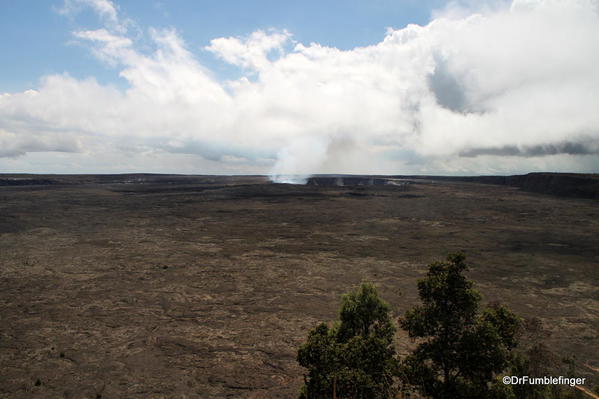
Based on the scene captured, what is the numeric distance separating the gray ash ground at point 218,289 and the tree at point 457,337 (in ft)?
21.1

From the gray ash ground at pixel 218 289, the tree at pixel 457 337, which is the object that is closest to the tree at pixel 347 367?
the tree at pixel 457 337

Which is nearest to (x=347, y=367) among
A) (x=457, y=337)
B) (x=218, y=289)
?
(x=457, y=337)

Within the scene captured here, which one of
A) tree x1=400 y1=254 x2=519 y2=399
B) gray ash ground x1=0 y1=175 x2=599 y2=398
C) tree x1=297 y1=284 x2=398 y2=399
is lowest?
gray ash ground x1=0 y1=175 x2=599 y2=398

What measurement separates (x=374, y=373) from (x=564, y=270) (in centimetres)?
2698

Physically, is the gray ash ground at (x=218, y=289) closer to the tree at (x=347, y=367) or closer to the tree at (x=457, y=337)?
the tree at (x=347, y=367)

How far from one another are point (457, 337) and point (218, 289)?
56.7 feet

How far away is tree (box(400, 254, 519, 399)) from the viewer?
598 cm

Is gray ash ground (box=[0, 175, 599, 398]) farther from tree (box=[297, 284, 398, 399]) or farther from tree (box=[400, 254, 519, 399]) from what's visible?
tree (box=[400, 254, 519, 399])

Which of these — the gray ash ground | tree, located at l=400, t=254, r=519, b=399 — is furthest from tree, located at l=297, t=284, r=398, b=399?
the gray ash ground

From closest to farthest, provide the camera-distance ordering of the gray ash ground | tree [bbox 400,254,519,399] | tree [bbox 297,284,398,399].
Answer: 1. tree [bbox 400,254,519,399]
2. tree [bbox 297,284,398,399]
3. the gray ash ground

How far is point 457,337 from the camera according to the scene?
21.0 ft

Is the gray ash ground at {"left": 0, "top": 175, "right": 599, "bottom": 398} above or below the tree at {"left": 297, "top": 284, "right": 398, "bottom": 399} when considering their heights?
below

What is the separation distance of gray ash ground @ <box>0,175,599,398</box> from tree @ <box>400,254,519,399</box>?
645 cm

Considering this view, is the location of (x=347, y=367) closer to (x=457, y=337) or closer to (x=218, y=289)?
(x=457, y=337)
